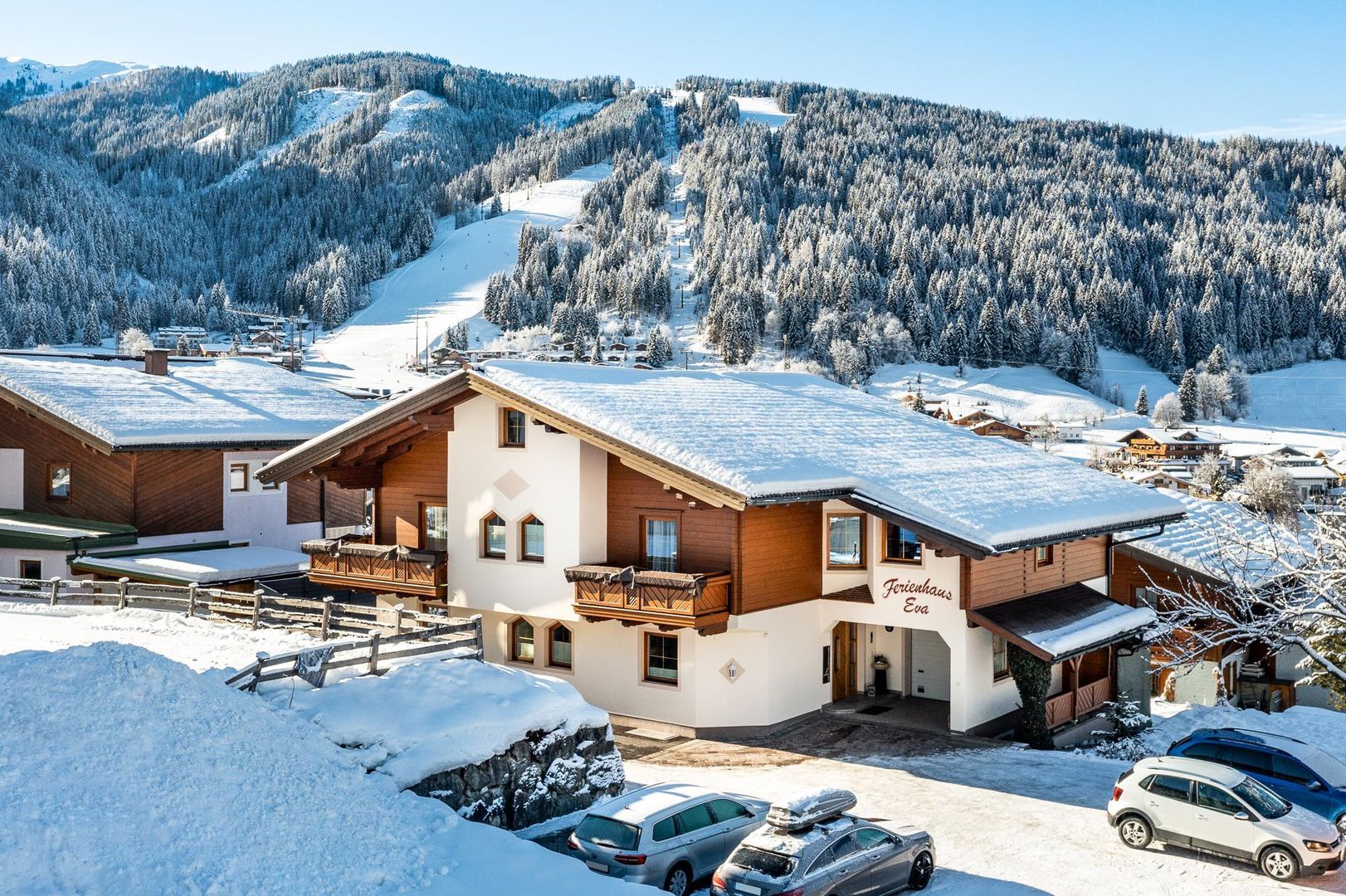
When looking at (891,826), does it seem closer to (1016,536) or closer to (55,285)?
(1016,536)

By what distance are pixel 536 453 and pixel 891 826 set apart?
1465 centimetres

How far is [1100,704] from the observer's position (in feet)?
103

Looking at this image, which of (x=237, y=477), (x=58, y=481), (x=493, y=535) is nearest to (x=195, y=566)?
(x=237, y=477)

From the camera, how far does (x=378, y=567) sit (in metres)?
31.4

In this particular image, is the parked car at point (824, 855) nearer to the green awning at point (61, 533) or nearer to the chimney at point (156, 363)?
the green awning at point (61, 533)

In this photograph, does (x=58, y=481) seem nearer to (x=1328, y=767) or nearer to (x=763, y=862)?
(x=763, y=862)

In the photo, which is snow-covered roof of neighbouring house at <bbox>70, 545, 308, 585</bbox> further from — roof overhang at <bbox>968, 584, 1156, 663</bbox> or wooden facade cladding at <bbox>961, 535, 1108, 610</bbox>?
roof overhang at <bbox>968, 584, 1156, 663</bbox>

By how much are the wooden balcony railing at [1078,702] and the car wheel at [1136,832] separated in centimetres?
772

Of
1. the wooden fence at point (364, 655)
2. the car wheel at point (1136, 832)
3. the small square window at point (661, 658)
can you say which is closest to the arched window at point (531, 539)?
the small square window at point (661, 658)

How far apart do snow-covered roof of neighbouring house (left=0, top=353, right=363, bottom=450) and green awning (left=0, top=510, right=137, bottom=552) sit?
2615 millimetres

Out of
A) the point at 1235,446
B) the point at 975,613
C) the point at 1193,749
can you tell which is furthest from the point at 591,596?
the point at 1235,446

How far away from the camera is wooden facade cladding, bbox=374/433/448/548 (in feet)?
104

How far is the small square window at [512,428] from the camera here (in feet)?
98.4

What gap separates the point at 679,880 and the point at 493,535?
15.1 meters
